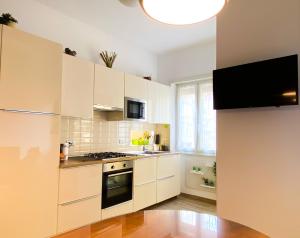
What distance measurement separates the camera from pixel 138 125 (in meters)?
4.16

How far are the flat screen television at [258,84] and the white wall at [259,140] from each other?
118mm

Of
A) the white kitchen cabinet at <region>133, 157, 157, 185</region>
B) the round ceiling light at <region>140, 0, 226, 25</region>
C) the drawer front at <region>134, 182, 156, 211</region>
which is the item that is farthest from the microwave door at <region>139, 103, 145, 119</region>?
the round ceiling light at <region>140, 0, 226, 25</region>

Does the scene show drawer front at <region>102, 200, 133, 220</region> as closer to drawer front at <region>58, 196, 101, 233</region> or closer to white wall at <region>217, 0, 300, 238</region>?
drawer front at <region>58, 196, 101, 233</region>

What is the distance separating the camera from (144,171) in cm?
333

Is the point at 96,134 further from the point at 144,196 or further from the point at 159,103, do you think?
the point at 159,103

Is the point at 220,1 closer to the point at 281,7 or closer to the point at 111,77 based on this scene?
the point at 281,7

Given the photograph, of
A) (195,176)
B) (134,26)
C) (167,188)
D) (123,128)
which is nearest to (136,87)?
(123,128)

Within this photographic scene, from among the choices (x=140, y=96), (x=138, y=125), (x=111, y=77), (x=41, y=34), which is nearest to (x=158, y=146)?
(x=138, y=125)

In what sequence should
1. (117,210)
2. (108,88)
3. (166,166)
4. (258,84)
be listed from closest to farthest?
(258,84) → (117,210) → (108,88) → (166,166)

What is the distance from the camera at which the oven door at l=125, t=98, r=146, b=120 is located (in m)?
3.40

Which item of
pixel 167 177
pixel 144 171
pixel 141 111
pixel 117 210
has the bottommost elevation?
pixel 117 210

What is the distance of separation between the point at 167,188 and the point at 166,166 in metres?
0.39

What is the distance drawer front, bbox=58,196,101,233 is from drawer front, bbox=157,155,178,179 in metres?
1.27

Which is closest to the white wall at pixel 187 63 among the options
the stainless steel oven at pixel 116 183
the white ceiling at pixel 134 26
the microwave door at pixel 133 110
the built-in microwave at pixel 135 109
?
the white ceiling at pixel 134 26
